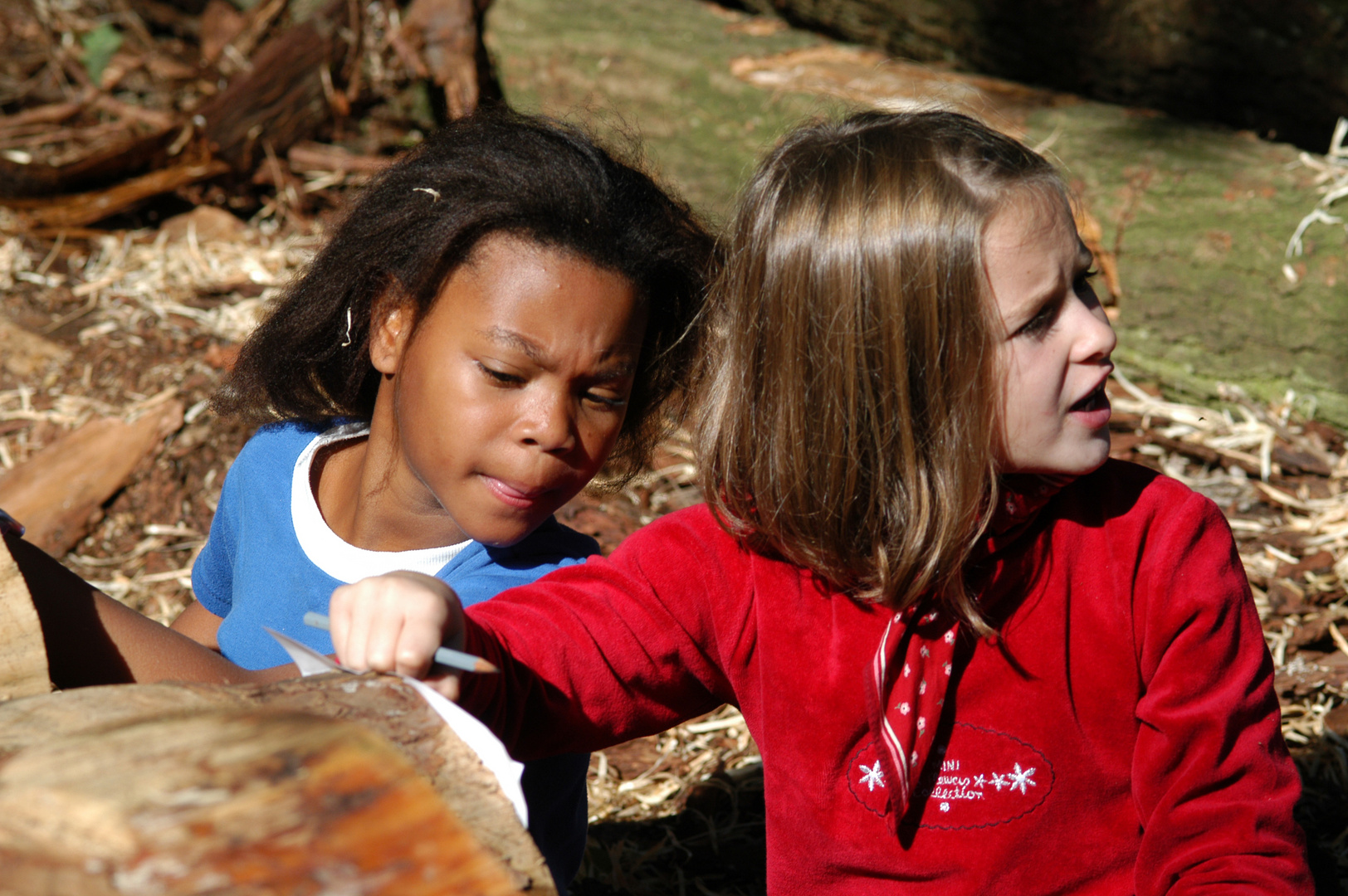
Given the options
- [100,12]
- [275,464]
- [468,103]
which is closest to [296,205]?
[468,103]

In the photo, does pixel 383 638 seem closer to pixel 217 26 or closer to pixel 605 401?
pixel 605 401

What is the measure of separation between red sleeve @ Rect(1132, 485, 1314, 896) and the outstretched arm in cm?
130

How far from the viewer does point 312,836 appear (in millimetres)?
985

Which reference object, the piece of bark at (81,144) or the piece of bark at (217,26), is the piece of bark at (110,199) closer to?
the piece of bark at (81,144)

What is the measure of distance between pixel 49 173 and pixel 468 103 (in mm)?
1868

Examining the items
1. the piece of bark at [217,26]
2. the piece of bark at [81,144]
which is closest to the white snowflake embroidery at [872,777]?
the piece of bark at [81,144]

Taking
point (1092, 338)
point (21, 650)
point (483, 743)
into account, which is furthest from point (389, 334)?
point (1092, 338)

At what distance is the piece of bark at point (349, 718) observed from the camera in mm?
1161

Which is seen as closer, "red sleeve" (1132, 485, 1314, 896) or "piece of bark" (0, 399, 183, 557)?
"red sleeve" (1132, 485, 1314, 896)

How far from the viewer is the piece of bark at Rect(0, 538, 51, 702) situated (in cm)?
154

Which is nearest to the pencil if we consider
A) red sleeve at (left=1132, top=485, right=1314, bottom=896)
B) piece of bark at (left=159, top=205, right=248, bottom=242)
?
red sleeve at (left=1132, top=485, right=1314, bottom=896)

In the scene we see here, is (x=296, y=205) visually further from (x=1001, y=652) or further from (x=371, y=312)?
(x=1001, y=652)

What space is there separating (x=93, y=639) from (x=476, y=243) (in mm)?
891

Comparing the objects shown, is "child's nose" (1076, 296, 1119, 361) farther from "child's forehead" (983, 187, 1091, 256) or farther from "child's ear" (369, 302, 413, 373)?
"child's ear" (369, 302, 413, 373)
